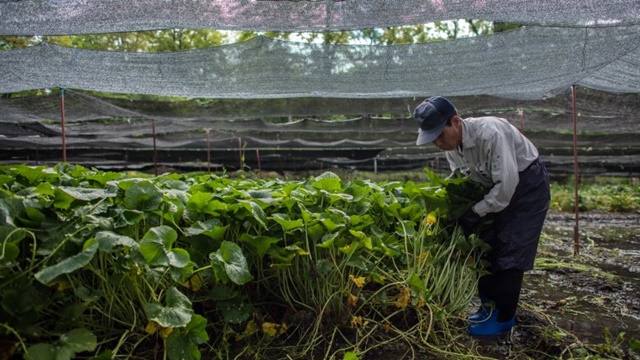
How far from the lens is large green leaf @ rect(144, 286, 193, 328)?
4.91ft

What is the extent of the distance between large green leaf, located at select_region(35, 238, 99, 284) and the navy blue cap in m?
1.66

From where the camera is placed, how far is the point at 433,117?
8.02 ft

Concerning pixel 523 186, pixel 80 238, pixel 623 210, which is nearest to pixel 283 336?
pixel 80 238

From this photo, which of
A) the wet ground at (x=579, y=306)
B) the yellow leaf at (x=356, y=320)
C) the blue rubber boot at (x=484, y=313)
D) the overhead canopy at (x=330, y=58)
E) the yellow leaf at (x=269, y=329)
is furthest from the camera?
the overhead canopy at (x=330, y=58)

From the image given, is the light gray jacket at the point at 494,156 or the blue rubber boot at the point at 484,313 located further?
the blue rubber boot at the point at 484,313

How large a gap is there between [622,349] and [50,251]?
8.44 feet

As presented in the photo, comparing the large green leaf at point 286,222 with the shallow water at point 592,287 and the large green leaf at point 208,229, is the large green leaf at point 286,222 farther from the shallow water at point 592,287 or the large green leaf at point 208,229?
the shallow water at point 592,287

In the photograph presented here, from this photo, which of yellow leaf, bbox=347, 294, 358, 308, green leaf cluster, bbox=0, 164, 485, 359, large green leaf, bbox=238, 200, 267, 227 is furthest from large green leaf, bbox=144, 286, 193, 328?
yellow leaf, bbox=347, 294, 358, 308

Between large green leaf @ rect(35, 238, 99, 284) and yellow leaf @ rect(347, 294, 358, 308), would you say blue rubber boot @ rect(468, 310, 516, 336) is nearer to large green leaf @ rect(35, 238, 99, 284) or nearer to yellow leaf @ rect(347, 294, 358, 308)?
yellow leaf @ rect(347, 294, 358, 308)

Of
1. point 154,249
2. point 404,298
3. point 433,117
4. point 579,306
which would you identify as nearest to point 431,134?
point 433,117

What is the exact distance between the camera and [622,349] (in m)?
2.27

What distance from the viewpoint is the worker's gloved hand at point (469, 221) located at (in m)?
2.58

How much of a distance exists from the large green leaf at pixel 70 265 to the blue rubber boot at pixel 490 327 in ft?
6.43

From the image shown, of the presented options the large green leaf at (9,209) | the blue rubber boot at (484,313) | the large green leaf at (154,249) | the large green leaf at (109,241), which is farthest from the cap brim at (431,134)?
the large green leaf at (9,209)
